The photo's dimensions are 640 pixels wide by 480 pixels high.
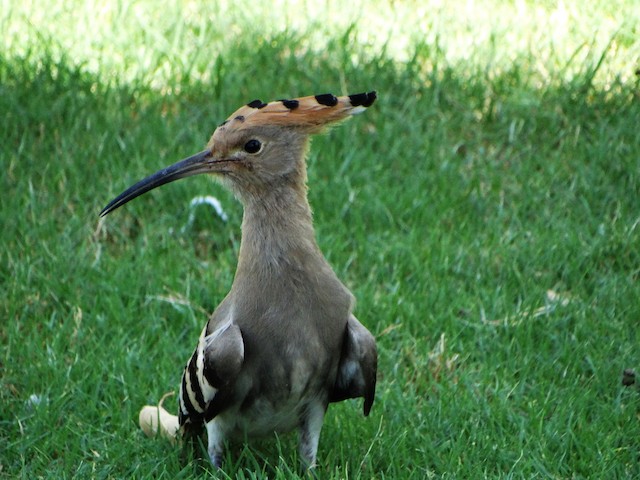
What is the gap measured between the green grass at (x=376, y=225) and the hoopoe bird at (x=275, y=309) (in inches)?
9.6

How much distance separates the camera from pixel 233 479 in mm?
3609

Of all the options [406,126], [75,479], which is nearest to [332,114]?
[75,479]

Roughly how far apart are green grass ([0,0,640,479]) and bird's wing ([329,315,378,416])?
0.28 meters

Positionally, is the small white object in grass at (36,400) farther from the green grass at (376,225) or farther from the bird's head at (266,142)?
the bird's head at (266,142)

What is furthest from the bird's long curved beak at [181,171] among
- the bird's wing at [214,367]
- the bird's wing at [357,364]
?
the bird's wing at [357,364]

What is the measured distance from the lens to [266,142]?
3.46 m

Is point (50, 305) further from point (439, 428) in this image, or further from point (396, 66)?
point (396, 66)

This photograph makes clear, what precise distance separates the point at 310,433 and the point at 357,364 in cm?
31

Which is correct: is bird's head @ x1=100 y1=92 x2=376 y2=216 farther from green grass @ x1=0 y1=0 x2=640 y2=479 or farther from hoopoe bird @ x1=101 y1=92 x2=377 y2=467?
green grass @ x1=0 y1=0 x2=640 y2=479

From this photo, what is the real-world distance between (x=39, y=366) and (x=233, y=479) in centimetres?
98

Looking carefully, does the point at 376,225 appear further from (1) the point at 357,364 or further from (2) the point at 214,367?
(2) the point at 214,367

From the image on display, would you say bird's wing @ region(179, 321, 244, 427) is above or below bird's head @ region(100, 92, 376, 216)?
below

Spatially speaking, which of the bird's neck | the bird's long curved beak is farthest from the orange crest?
the bird's neck

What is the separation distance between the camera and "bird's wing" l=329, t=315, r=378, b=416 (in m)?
3.46
